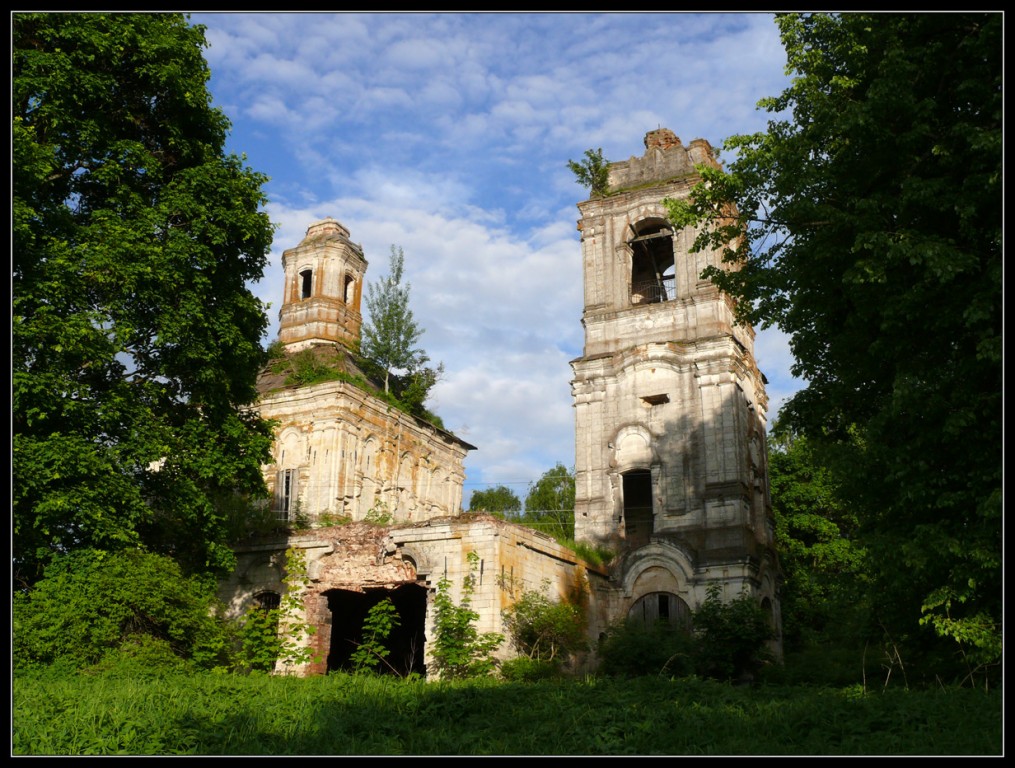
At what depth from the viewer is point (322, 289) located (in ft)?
105

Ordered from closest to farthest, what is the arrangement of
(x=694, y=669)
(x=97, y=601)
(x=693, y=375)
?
(x=97, y=601) → (x=694, y=669) → (x=693, y=375)

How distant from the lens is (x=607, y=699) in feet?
39.3

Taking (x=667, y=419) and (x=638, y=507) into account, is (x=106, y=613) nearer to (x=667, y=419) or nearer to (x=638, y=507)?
(x=638, y=507)

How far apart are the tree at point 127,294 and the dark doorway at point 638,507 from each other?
11.3 meters

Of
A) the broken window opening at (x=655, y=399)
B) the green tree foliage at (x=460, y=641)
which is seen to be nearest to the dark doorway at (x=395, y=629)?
the green tree foliage at (x=460, y=641)

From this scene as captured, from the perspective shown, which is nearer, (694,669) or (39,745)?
(39,745)

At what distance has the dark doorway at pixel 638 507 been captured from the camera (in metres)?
25.2

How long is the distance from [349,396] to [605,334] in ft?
25.2

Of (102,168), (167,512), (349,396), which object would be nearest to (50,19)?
(102,168)

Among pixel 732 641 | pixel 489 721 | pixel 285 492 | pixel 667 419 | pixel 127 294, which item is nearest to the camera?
pixel 489 721

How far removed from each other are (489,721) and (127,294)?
885 centimetres

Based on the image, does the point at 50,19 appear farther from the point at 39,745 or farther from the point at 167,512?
the point at 39,745

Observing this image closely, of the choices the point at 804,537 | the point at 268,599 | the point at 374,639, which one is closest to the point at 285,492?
the point at 268,599

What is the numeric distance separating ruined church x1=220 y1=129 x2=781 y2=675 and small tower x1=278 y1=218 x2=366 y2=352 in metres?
0.08
